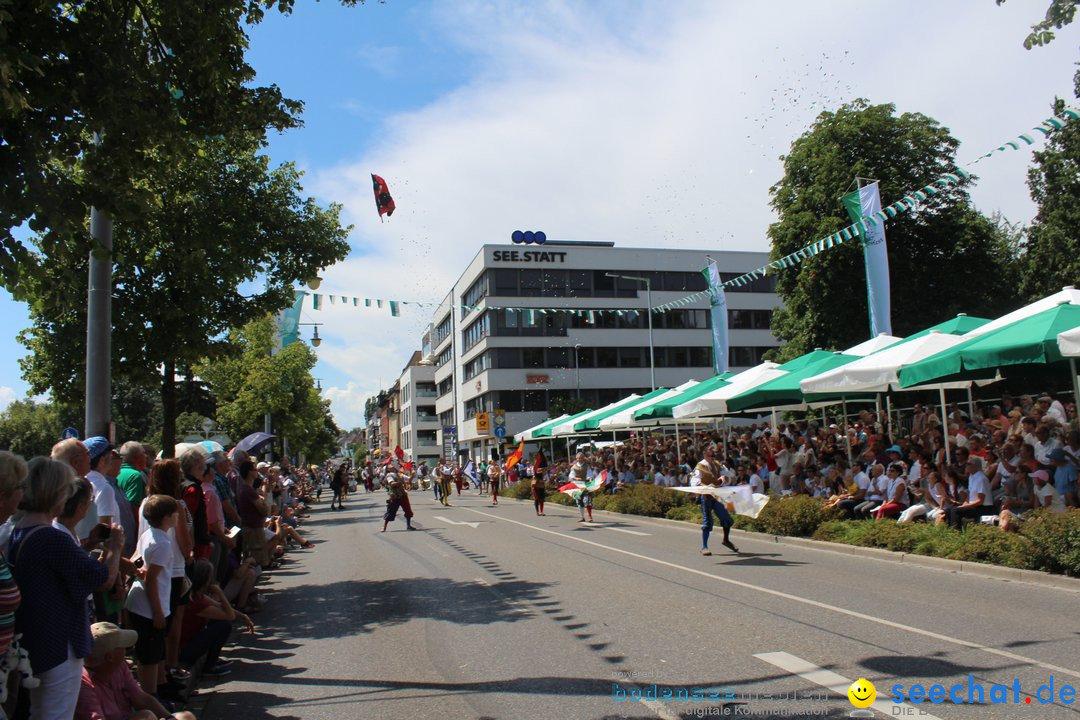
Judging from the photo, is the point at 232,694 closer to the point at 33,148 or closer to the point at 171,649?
the point at 171,649

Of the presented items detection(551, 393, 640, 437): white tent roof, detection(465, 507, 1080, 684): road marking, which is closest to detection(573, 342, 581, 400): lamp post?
detection(551, 393, 640, 437): white tent roof

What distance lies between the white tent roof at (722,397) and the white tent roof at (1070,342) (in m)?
8.16

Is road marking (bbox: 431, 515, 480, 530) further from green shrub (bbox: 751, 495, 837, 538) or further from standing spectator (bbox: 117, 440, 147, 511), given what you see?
standing spectator (bbox: 117, 440, 147, 511)

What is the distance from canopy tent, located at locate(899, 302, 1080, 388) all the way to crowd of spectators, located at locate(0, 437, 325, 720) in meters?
10.1

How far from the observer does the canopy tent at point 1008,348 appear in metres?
11.2

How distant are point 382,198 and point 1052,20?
47.4ft

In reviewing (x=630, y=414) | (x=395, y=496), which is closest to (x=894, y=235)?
(x=630, y=414)

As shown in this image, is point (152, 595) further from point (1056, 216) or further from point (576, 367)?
point (576, 367)

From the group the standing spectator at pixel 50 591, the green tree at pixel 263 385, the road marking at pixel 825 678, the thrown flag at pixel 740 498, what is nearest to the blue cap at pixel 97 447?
the standing spectator at pixel 50 591

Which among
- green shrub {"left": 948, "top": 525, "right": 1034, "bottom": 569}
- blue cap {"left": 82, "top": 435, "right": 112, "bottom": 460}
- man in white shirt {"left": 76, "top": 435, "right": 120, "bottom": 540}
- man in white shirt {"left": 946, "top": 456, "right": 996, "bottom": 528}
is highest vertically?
blue cap {"left": 82, "top": 435, "right": 112, "bottom": 460}

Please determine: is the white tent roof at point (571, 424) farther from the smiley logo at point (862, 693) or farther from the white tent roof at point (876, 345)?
the smiley logo at point (862, 693)

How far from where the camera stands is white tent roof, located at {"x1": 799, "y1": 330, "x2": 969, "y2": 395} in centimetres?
1389

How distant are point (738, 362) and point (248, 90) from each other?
2413 inches

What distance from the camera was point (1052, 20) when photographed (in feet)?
23.9
